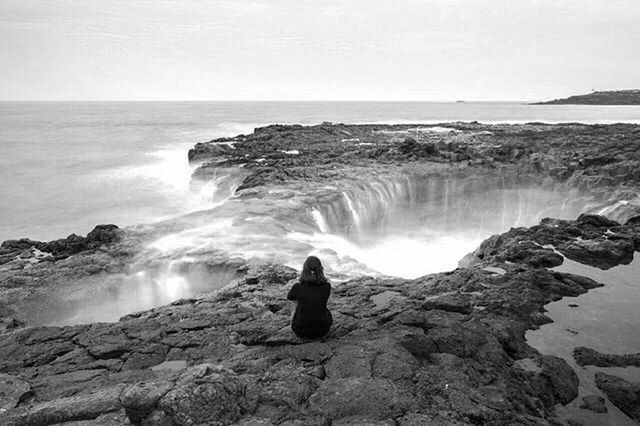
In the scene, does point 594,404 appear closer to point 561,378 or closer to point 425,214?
point 561,378

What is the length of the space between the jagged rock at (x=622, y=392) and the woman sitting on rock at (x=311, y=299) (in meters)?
4.02

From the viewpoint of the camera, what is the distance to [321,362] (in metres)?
6.11

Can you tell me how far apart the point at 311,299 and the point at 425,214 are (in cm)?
1620

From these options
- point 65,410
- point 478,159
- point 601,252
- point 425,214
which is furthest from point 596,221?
point 65,410

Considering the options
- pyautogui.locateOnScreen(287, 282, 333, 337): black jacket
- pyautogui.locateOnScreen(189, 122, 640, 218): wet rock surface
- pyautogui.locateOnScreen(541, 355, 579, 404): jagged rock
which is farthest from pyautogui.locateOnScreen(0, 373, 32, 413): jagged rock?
pyautogui.locateOnScreen(189, 122, 640, 218): wet rock surface

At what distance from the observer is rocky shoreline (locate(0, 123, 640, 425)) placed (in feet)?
16.7

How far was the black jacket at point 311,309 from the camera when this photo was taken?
6586mm

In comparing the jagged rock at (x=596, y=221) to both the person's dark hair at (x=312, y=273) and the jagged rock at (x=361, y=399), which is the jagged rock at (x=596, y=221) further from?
the jagged rock at (x=361, y=399)

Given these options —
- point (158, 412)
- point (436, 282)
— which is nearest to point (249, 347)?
point (158, 412)

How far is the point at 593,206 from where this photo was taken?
60.0 ft

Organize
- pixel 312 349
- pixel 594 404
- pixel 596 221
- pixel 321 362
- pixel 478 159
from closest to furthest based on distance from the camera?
pixel 594 404 < pixel 321 362 < pixel 312 349 < pixel 596 221 < pixel 478 159

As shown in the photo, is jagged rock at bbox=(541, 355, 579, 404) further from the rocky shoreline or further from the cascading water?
the cascading water

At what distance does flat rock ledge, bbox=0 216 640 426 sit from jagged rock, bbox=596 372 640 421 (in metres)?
0.02

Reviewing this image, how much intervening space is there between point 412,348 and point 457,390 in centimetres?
102
